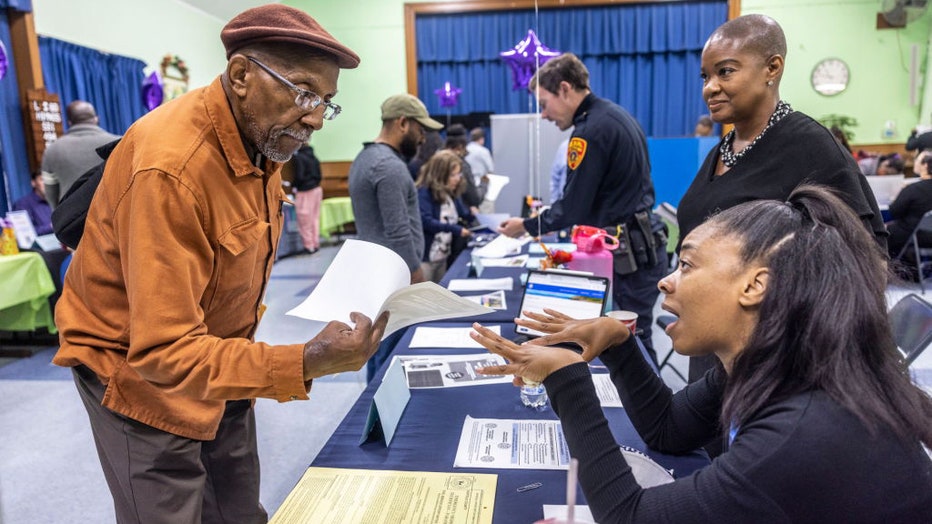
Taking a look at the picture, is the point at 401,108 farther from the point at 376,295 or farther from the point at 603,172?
the point at 376,295

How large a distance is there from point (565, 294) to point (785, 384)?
98 cm

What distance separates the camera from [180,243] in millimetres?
913

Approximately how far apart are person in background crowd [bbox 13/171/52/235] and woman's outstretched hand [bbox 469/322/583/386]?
449 centimetres

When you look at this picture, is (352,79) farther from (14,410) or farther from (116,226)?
(116,226)

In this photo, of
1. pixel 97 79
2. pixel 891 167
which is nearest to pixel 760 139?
pixel 97 79

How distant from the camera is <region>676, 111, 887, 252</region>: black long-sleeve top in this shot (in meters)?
1.48

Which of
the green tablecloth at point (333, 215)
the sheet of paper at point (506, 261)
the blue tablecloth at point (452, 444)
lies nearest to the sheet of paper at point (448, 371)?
the blue tablecloth at point (452, 444)

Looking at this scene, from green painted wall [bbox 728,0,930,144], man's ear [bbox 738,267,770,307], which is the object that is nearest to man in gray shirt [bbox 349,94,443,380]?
man's ear [bbox 738,267,770,307]

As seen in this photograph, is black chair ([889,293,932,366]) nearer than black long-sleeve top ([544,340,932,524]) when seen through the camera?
No

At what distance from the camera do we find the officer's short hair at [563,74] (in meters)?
2.72

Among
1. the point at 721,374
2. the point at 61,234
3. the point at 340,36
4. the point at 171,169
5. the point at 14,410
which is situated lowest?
the point at 14,410

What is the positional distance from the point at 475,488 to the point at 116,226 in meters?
0.71

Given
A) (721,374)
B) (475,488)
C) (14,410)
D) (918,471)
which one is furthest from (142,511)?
(14,410)

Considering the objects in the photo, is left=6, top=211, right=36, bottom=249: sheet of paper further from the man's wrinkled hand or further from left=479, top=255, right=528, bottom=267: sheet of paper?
the man's wrinkled hand
